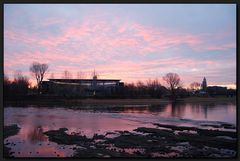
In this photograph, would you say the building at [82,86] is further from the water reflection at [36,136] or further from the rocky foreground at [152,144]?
the rocky foreground at [152,144]

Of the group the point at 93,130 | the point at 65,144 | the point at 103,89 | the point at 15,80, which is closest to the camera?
the point at 65,144

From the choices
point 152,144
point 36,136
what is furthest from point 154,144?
point 36,136

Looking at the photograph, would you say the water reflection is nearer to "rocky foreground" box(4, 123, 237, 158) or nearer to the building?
"rocky foreground" box(4, 123, 237, 158)

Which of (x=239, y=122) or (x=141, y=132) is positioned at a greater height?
(x=239, y=122)

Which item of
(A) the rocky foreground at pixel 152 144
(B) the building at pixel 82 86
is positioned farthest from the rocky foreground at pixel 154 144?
(B) the building at pixel 82 86

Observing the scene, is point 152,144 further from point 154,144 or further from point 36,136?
point 36,136

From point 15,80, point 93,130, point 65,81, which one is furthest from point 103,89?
point 93,130

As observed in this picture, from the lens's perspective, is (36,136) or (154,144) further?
(36,136)

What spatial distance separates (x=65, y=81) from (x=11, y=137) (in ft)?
259

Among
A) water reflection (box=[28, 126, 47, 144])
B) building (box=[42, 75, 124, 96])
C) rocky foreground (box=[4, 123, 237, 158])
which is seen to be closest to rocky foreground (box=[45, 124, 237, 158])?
rocky foreground (box=[4, 123, 237, 158])

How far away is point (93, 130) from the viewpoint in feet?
68.2

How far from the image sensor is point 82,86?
94188 mm

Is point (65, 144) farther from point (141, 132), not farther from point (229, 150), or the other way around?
point (229, 150)

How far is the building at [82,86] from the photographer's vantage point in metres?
81.8
